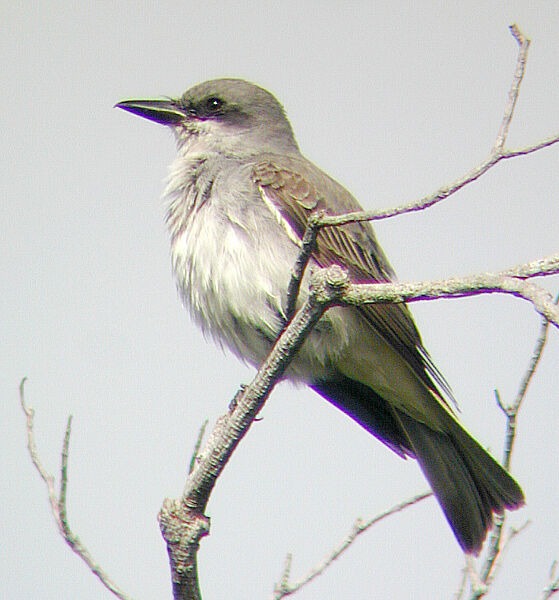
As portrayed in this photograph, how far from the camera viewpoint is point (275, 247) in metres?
4.49

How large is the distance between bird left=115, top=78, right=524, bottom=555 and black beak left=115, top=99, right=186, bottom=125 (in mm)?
369

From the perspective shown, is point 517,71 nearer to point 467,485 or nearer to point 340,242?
point 340,242

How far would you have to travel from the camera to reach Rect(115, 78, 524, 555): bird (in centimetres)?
449

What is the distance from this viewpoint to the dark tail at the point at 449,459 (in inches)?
187

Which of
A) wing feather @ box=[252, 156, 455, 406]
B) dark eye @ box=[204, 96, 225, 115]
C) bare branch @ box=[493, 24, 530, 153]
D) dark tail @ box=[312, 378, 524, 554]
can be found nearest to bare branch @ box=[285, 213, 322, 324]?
bare branch @ box=[493, 24, 530, 153]

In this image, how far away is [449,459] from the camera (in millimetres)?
4926

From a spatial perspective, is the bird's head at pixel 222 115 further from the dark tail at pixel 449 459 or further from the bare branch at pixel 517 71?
the bare branch at pixel 517 71

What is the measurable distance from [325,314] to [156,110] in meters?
1.96

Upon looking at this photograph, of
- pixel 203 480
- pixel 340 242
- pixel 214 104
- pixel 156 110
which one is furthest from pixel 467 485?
pixel 156 110

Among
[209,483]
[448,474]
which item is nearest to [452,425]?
[448,474]

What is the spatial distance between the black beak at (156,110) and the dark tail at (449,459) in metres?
1.92

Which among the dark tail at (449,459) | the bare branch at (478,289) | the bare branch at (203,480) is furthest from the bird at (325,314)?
the bare branch at (478,289)

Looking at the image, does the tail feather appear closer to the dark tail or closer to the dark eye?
the dark tail

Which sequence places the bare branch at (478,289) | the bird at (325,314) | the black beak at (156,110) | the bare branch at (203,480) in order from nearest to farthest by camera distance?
the bare branch at (478,289) → the bare branch at (203,480) → the bird at (325,314) → the black beak at (156,110)
